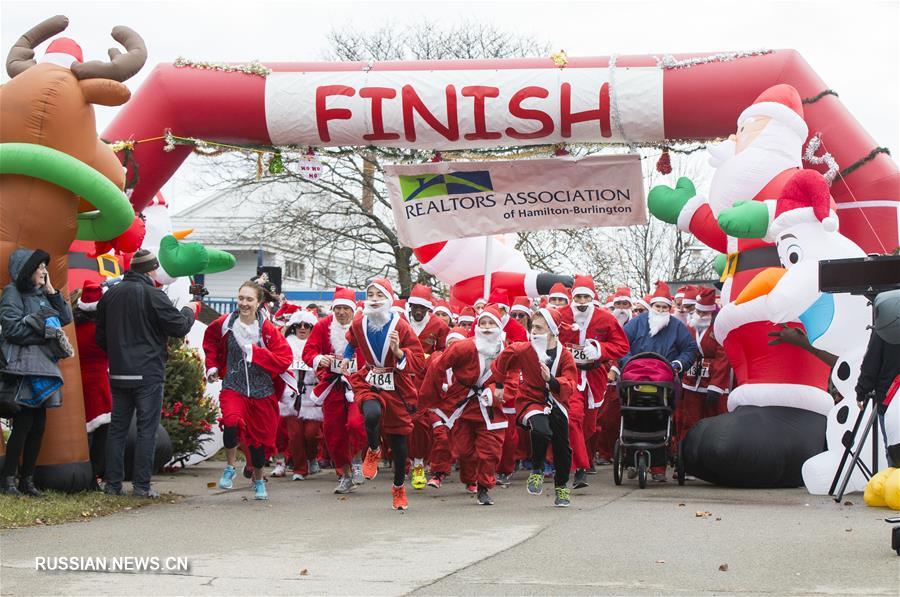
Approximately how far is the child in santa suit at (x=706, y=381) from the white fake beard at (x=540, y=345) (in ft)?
10.8

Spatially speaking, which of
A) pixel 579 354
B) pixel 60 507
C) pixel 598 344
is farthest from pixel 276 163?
pixel 60 507

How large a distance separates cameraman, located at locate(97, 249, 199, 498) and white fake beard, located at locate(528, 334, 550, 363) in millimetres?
2951

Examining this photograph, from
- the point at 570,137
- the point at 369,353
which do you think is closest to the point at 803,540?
the point at 369,353

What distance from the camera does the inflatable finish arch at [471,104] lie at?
13141 mm

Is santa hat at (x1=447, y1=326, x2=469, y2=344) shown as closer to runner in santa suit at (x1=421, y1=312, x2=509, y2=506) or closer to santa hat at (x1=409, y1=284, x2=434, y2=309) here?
runner in santa suit at (x1=421, y1=312, x2=509, y2=506)

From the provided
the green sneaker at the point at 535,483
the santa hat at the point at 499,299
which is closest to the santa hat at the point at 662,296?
the santa hat at the point at 499,299

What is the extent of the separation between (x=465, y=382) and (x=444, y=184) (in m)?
4.17

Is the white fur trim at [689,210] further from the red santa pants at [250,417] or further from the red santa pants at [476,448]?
the red santa pants at [250,417]

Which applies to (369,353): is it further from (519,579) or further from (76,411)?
(519,579)

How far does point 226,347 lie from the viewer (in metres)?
11.5

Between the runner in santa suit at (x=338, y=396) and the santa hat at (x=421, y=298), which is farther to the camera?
the santa hat at (x=421, y=298)

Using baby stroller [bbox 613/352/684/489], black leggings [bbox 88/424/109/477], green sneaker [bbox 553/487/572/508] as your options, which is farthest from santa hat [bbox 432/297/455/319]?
black leggings [bbox 88/424/109/477]

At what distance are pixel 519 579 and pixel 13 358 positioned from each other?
4.70 metres

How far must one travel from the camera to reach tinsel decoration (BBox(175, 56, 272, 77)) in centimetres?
1349
